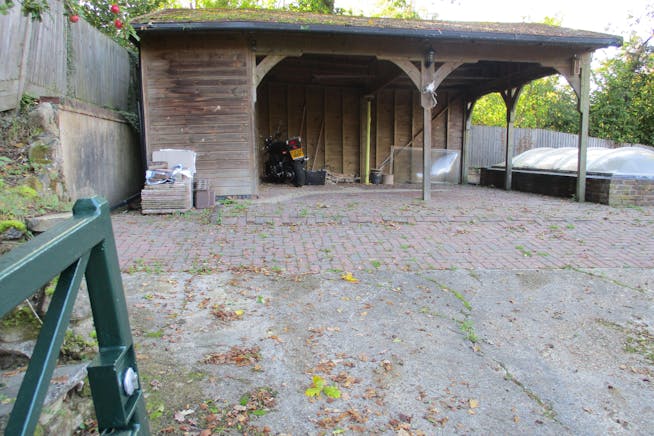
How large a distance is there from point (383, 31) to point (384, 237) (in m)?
4.06

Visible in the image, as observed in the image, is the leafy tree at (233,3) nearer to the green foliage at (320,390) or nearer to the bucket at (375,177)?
the bucket at (375,177)

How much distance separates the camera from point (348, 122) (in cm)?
1443

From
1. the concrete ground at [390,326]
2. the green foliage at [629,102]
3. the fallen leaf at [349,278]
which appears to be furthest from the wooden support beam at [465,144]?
the fallen leaf at [349,278]

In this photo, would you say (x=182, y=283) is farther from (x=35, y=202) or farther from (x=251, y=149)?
(x=251, y=149)

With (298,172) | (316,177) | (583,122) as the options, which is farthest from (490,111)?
(298,172)

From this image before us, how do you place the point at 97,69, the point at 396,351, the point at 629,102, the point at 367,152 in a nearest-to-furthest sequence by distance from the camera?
the point at 396,351 < the point at 97,69 < the point at 367,152 < the point at 629,102

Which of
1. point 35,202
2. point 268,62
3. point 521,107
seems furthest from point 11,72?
point 521,107

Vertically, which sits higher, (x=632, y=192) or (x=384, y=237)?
(x=632, y=192)

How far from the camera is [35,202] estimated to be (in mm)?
3752

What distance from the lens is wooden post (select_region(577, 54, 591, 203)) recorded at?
31.4 ft

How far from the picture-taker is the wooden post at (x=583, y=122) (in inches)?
376

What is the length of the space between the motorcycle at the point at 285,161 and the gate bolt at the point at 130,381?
1090 cm

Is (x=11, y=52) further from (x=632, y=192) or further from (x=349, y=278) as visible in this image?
(x=632, y=192)

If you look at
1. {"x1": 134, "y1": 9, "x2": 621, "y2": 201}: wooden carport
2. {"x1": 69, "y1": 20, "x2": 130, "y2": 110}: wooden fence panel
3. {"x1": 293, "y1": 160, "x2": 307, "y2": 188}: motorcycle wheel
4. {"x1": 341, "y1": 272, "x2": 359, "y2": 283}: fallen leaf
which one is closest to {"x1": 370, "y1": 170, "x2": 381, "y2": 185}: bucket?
{"x1": 293, "y1": 160, "x2": 307, "y2": 188}: motorcycle wheel
